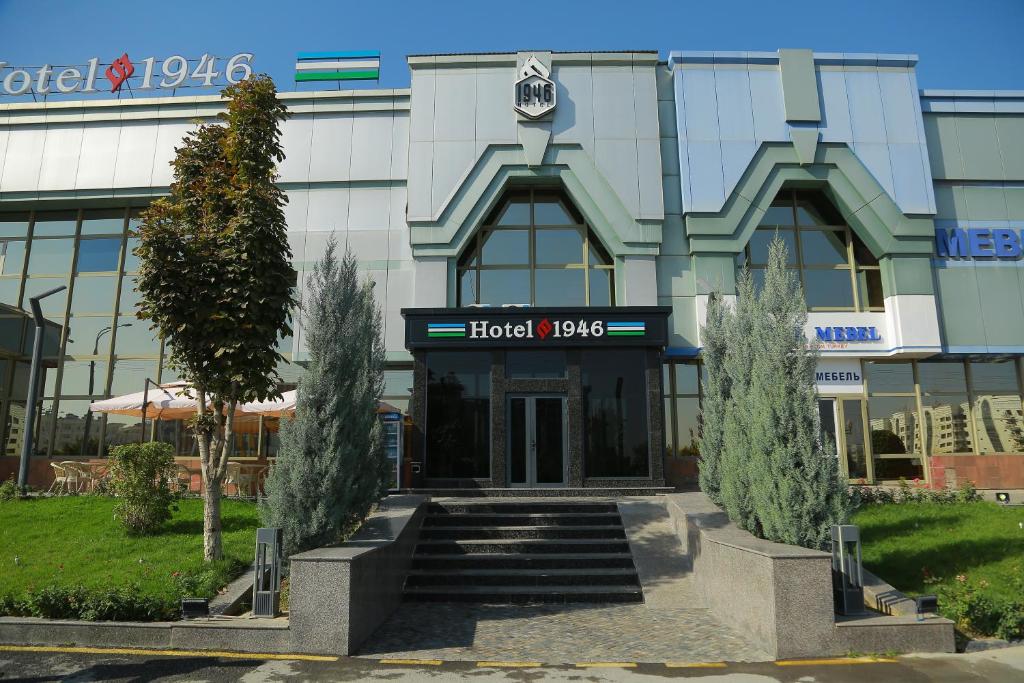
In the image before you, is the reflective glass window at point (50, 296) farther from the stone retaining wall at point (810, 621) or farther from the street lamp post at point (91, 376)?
the stone retaining wall at point (810, 621)

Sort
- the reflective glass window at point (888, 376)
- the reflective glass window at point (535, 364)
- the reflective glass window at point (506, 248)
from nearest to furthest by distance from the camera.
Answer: the reflective glass window at point (535, 364), the reflective glass window at point (888, 376), the reflective glass window at point (506, 248)

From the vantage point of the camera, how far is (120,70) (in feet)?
73.3

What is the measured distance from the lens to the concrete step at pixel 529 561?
437 inches

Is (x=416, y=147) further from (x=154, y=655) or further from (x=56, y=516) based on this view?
(x=154, y=655)

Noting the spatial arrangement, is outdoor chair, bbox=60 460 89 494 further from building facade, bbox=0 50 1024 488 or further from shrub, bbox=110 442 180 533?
shrub, bbox=110 442 180 533

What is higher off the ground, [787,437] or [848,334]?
[848,334]

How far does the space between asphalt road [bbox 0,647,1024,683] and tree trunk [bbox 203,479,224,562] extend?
2641mm

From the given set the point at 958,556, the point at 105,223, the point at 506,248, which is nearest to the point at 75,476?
the point at 105,223

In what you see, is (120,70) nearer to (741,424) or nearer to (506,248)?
(506,248)

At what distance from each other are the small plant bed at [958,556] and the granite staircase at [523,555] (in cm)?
382

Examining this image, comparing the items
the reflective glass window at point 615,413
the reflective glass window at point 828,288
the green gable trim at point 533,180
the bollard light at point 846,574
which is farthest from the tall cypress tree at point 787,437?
the reflective glass window at point 828,288

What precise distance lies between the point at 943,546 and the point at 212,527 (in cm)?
1112

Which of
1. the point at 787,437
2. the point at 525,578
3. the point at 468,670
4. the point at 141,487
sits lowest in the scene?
the point at 468,670

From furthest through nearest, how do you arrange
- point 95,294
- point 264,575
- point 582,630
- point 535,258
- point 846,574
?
point 95,294
point 535,258
point 264,575
point 582,630
point 846,574
